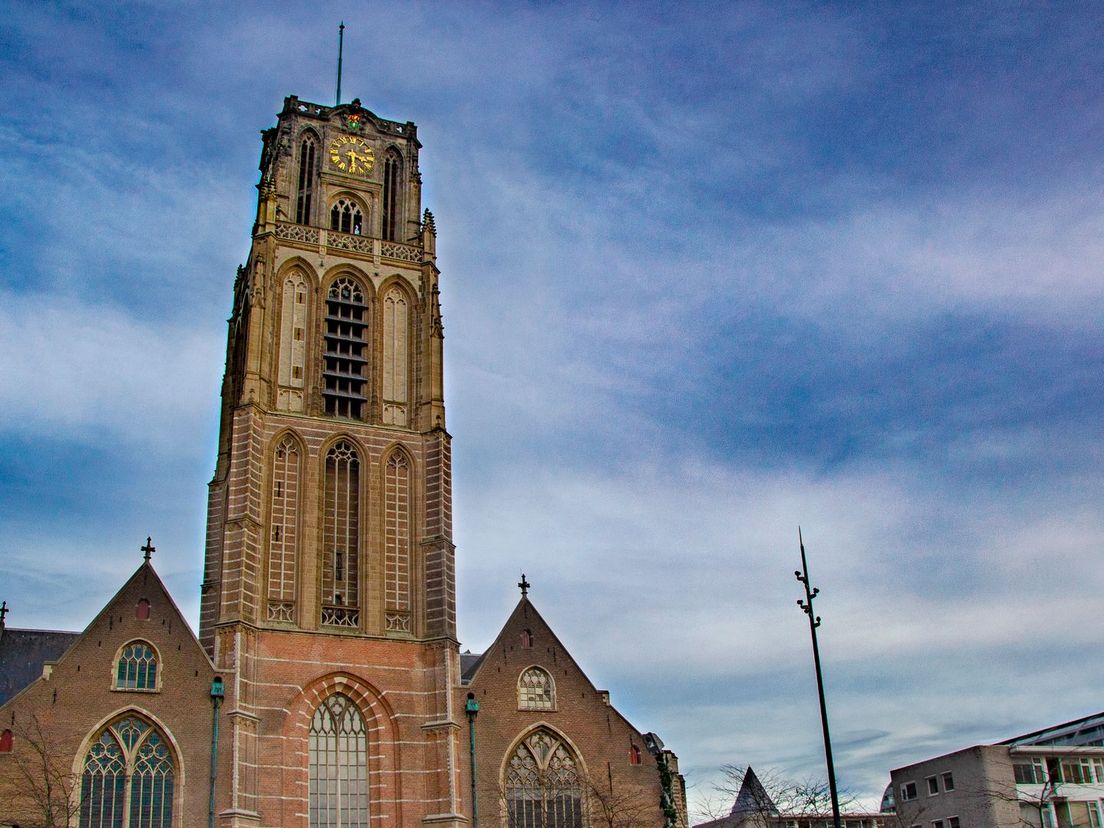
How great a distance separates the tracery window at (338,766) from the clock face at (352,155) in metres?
27.3

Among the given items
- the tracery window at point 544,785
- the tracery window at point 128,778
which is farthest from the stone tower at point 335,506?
the tracery window at point 544,785

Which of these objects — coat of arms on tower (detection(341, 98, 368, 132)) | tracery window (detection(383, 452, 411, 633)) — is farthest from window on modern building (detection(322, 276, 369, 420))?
coat of arms on tower (detection(341, 98, 368, 132))

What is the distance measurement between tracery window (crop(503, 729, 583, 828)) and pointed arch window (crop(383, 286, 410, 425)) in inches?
619

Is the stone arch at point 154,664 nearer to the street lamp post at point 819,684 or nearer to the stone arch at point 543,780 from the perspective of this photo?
the stone arch at point 543,780

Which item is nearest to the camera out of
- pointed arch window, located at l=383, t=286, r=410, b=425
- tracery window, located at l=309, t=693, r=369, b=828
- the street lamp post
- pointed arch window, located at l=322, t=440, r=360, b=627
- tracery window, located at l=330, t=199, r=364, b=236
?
the street lamp post

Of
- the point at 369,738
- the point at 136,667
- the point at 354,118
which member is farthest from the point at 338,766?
the point at 354,118

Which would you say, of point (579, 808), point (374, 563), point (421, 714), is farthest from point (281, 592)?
point (579, 808)

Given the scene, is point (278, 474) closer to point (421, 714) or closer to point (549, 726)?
point (421, 714)

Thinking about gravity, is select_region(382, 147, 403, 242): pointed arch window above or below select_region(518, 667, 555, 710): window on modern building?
above

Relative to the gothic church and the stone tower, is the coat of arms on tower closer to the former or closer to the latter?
the stone tower

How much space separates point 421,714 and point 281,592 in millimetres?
7519

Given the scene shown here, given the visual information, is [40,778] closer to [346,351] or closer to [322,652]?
[322,652]

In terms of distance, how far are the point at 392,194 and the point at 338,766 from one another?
29.2 meters

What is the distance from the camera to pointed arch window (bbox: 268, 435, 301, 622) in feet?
148
